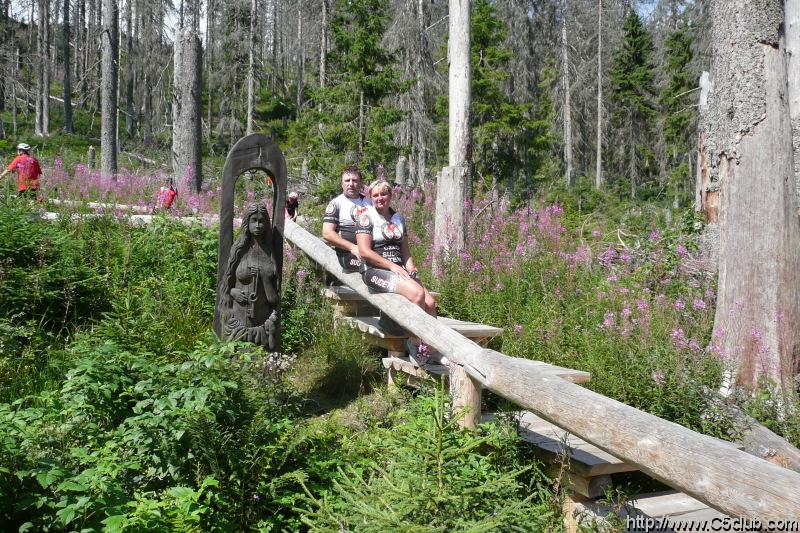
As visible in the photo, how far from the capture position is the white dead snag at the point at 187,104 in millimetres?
12305

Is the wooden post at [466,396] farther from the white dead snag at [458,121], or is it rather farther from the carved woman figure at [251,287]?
the white dead snag at [458,121]

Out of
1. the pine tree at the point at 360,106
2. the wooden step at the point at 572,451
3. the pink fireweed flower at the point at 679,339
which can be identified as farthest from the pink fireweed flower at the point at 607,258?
the pine tree at the point at 360,106

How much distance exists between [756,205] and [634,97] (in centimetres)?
3335

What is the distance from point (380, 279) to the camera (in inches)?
210

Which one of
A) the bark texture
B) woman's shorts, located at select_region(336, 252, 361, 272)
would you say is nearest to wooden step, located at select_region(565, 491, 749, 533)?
woman's shorts, located at select_region(336, 252, 361, 272)

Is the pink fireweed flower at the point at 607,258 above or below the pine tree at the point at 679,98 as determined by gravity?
below

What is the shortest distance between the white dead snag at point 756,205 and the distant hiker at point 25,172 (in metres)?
7.50

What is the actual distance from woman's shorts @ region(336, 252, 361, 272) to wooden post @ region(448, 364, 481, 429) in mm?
1980

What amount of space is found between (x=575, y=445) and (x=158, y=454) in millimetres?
2392

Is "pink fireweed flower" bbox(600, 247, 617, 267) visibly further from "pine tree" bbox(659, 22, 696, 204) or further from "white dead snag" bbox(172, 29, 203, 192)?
"pine tree" bbox(659, 22, 696, 204)

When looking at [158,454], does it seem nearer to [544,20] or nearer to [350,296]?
[350,296]

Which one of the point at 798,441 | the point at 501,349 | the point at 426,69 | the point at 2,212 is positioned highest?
the point at 426,69

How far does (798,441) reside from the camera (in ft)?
14.6

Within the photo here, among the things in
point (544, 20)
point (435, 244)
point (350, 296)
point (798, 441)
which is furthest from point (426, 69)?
point (544, 20)
